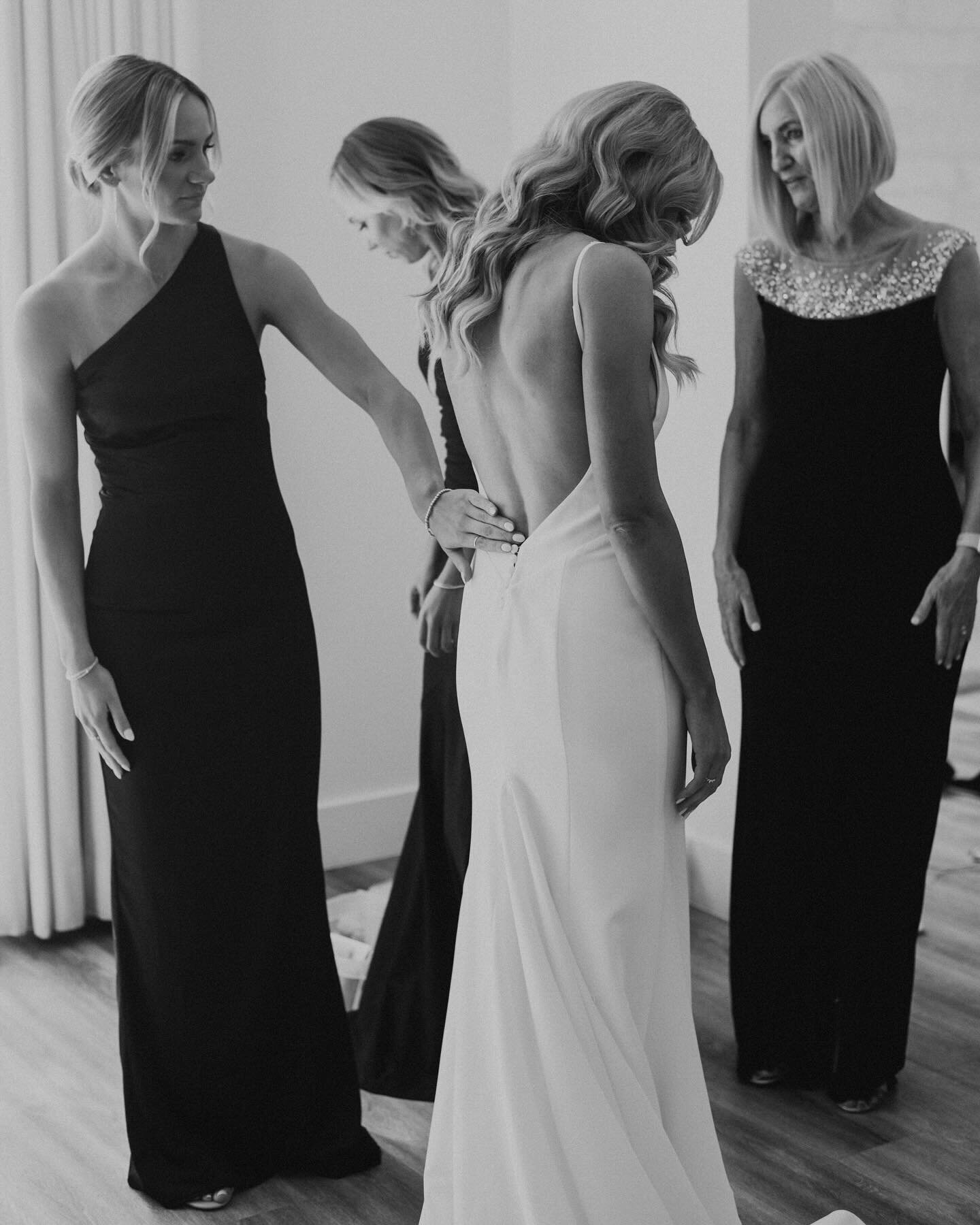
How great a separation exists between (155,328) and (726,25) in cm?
177

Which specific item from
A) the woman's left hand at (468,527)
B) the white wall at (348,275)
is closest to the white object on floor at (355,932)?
the white wall at (348,275)

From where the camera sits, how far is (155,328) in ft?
6.90

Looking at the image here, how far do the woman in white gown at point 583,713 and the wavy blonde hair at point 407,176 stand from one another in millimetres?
738

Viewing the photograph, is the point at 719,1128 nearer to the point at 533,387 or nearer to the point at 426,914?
the point at 426,914

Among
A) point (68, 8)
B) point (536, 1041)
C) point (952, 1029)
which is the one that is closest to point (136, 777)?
point (536, 1041)

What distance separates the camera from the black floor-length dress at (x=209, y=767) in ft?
7.00

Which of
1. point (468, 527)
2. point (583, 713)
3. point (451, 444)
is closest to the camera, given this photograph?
point (583, 713)

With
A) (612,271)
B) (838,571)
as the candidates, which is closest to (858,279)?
(838,571)

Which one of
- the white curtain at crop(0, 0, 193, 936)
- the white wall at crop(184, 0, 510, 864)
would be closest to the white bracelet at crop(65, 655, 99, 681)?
the white curtain at crop(0, 0, 193, 936)

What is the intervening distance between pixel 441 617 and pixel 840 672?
73 cm

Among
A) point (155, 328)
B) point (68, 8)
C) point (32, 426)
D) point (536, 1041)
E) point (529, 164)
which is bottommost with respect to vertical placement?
point (536, 1041)

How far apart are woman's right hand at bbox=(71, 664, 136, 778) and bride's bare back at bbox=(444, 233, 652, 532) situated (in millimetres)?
763

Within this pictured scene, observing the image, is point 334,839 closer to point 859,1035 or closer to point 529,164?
point 859,1035

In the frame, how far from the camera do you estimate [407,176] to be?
246cm
